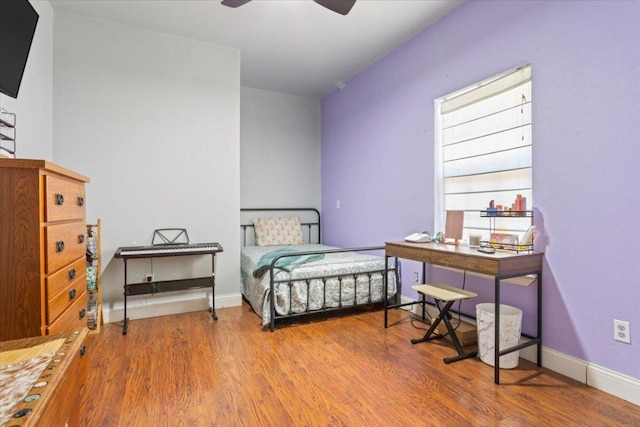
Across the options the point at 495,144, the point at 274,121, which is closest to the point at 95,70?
the point at 274,121

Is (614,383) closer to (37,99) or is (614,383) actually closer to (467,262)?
(467,262)

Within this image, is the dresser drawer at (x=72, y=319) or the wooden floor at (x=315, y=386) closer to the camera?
the dresser drawer at (x=72, y=319)

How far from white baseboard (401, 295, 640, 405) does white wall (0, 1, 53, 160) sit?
12.1 feet

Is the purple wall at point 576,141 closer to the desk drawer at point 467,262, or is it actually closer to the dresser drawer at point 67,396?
the desk drawer at point 467,262

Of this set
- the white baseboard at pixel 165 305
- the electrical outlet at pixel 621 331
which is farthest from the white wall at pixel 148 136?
the electrical outlet at pixel 621 331

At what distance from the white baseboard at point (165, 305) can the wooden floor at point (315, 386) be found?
12.8 inches

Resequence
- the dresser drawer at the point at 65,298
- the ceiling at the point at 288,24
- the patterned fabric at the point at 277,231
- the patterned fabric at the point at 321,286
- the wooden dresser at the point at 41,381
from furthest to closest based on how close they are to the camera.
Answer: the patterned fabric at the point at 277,231 → the patterned fabric at the point at 321,286 → the ceiling at the point at 288,24 → the dresser drawer at the point at 65,298 → the wooden dresser at the point at 41,381

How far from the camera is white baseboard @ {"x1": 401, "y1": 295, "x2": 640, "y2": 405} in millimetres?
1742

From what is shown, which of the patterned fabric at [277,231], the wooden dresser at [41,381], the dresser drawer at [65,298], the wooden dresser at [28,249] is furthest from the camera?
the patterned fabric at [277,231]

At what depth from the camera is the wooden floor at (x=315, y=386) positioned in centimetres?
162

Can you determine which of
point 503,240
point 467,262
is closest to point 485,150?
point 503,240

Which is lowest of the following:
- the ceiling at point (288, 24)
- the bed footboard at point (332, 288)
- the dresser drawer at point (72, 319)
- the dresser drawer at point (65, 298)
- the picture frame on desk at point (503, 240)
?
the bed footboard at point (332, 288)

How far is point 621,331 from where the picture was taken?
1.79 m

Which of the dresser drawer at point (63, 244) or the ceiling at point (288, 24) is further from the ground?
the ceiling at point (288, 24)
